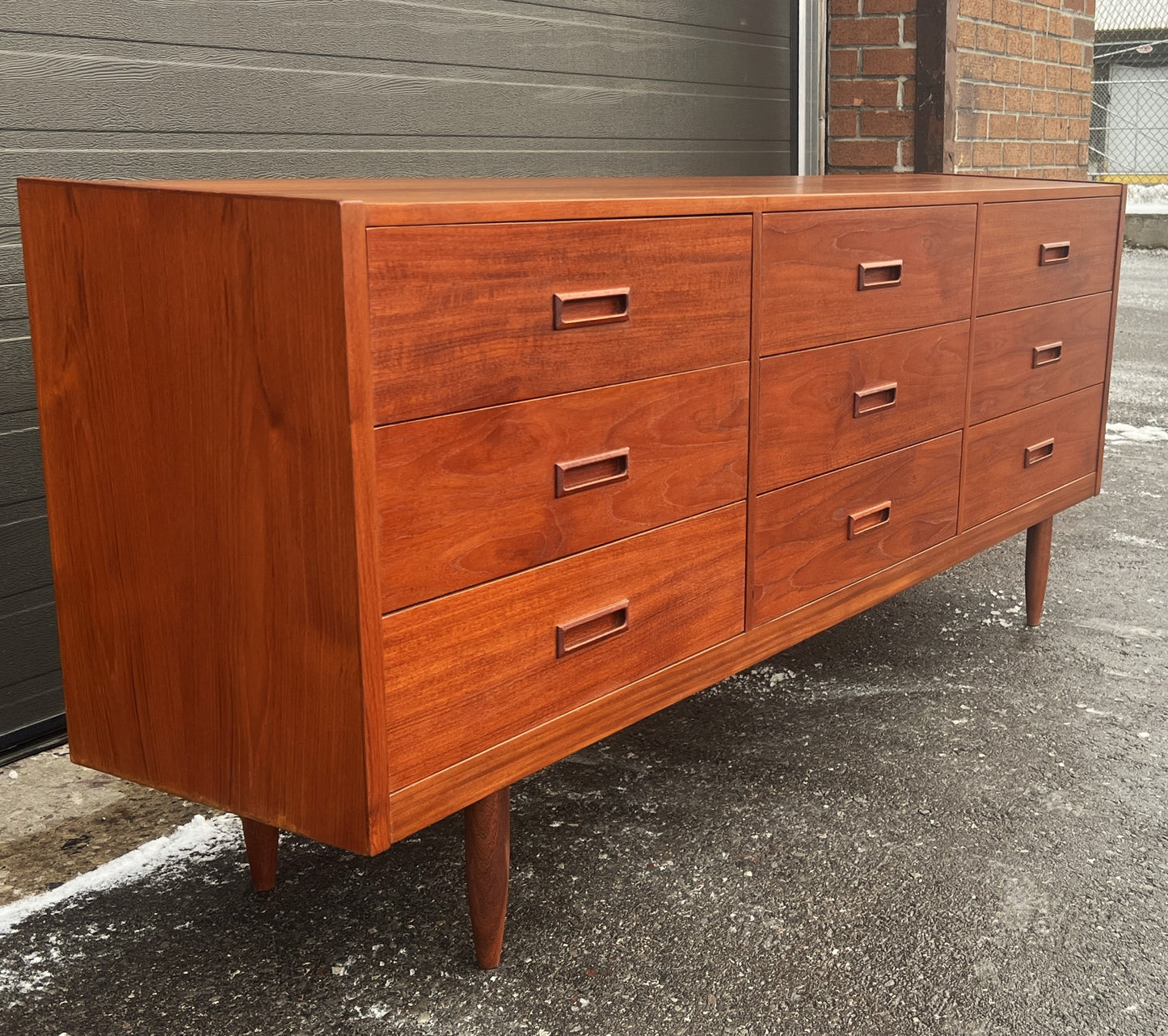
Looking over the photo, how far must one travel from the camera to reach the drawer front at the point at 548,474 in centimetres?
147

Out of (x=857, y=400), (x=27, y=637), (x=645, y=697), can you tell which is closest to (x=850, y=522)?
(x=857, y=400)

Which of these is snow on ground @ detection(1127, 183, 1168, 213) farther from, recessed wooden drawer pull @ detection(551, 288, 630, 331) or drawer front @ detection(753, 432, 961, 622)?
recessed wooden drawer pull @ detection(551, 288, 630, 331)

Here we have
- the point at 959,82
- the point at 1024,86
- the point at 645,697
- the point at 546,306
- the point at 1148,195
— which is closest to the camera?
the point at 546,306

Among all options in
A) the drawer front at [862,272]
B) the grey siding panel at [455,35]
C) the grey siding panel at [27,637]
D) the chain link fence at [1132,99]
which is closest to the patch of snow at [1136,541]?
the drawer front at [862,272]

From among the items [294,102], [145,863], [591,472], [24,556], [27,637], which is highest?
[294,102]

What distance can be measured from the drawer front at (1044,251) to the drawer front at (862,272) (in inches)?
3.9

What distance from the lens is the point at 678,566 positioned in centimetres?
191

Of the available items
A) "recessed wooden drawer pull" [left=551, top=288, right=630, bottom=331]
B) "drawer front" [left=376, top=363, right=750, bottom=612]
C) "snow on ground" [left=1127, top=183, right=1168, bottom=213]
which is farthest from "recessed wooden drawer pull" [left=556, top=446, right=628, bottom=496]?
"snow on ground" [left=1127, top=183, right=1168, bottom=213]

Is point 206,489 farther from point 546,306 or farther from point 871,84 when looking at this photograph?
point 871,84

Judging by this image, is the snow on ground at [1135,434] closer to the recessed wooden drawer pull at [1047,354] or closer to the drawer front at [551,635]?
the recessed wooden drawer pull at [1047,354]

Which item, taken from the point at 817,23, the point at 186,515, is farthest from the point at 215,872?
the point at 817,23

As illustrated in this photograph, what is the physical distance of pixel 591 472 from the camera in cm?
173

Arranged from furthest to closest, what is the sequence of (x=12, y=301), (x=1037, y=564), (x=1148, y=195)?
(x=1148, y=195), (x=1037, y=564), (x=12, y=301)

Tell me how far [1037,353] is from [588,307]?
151 centimetres
